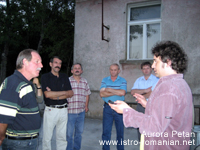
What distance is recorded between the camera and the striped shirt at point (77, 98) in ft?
12.8

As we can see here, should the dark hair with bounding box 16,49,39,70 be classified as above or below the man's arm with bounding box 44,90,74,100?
above

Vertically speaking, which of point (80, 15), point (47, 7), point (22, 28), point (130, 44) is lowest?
point (130, 44)

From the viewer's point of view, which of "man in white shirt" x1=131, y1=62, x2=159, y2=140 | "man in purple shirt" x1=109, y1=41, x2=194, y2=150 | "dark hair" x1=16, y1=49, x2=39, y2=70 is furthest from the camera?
"man in white shirt" x1=131, y1=62, x2=159, y2=140

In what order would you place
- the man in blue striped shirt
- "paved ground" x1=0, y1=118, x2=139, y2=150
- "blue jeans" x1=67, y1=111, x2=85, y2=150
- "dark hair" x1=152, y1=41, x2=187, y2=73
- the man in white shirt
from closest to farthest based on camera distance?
"dark hair" x1=152, y1=41, x2=187, y2=73 < "blue jeans" x1=67, y1=111, x2=85, y2=150 < the man in blue striped shirt < the man in white shirt < "paved ground" x1=0, y1=118, x2=139, y2=150

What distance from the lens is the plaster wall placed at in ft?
19.1

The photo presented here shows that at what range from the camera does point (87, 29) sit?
23.9ft

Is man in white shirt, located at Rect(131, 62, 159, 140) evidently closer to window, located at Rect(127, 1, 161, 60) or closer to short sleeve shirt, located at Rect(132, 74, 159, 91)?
short sleeve shirt, located at Rect(132, 74, 159, 91)

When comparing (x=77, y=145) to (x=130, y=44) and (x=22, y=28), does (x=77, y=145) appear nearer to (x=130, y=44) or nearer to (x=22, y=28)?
(x=130, y=44)

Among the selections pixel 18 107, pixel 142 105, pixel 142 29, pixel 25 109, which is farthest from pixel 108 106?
pixel 142 29

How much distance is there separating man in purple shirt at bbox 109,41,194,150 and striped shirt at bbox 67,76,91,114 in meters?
2.46

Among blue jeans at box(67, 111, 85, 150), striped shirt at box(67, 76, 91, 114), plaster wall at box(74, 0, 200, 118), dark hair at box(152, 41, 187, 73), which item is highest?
plaster wall at box(74, 0, 200, 118)

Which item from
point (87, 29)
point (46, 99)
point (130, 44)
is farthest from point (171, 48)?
point (87, 29)

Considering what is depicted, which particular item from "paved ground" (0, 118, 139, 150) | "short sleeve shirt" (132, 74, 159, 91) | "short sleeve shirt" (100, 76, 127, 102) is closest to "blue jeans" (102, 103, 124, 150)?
"short sleeve shirt" (100, 76, 127, 102)

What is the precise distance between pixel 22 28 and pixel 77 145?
1665cm
